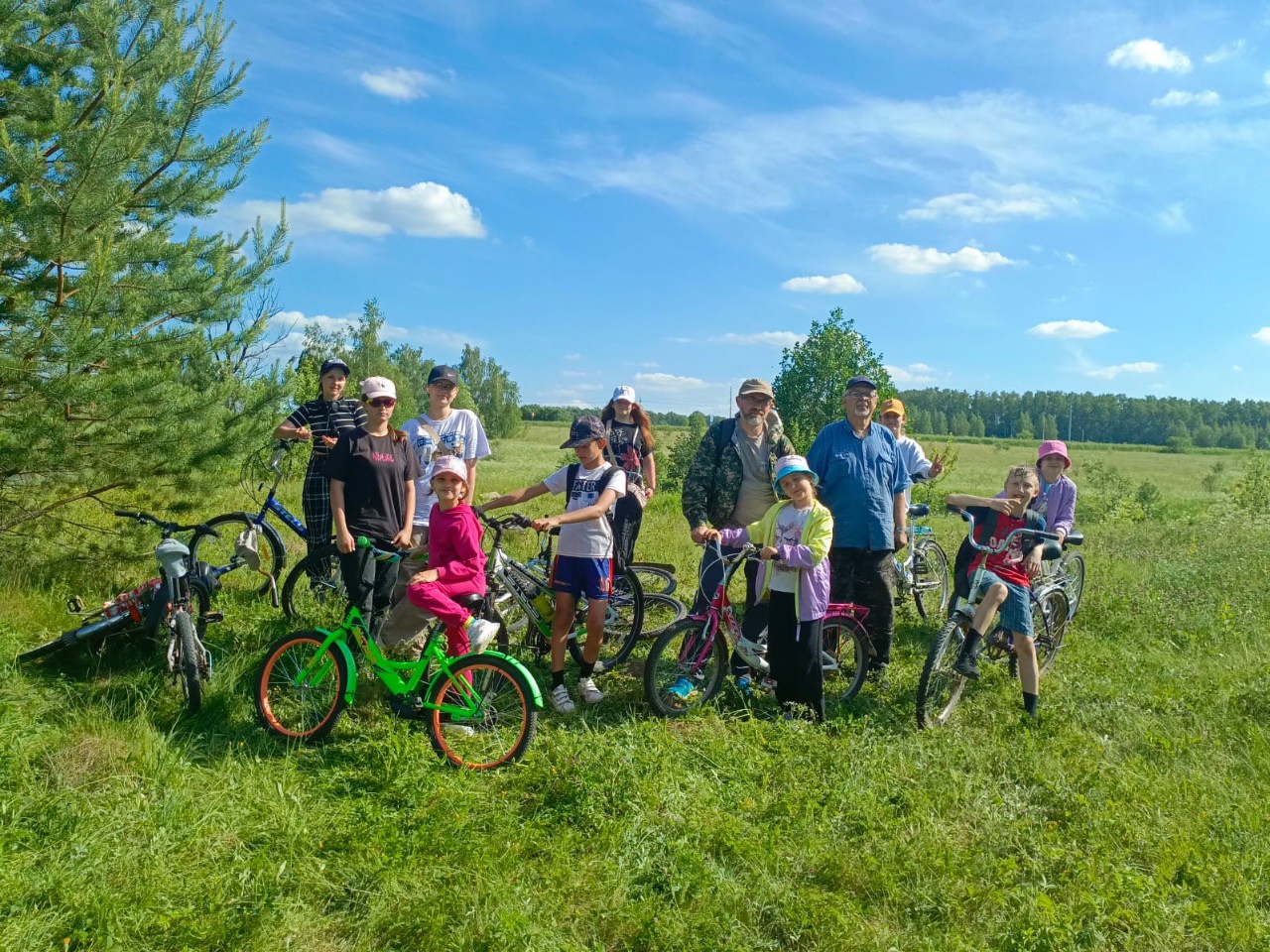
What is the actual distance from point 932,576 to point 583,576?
5.33 metres

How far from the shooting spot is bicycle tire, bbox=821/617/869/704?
559cm

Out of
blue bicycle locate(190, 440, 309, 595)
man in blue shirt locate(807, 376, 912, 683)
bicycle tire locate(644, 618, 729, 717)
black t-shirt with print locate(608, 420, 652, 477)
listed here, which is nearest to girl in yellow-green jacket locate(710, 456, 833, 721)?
bicycle tire locate(644, 618, 729, 717)

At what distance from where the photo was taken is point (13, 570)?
20.9 ft

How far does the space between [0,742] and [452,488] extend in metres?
2.66

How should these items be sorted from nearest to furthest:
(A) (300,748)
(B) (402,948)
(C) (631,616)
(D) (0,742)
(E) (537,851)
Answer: (B) (402,948) → (E) (537,851) → (D) (0,742) → (A) (300,748) → (C) (631,616)

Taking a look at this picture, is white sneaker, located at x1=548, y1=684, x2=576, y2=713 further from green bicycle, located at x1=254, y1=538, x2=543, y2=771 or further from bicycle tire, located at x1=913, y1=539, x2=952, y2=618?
bicycle tire, located at x1=913, y1=539, x2=952, y2=618

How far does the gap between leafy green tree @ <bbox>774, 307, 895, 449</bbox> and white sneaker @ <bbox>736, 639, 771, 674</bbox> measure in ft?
23.7

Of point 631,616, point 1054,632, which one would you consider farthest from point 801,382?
point 631,616

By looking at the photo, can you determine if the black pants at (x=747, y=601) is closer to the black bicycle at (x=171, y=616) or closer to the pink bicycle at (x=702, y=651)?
the pink bicycle at (x=702, y=651)

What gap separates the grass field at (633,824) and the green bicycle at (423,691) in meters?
0.16

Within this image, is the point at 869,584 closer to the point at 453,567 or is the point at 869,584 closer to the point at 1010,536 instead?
the point at 1010,536

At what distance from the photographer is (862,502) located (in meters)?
5.63

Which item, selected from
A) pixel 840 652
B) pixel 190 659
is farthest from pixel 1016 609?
Answer: pixel 190 659

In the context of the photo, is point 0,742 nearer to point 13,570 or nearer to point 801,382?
point 13,570
